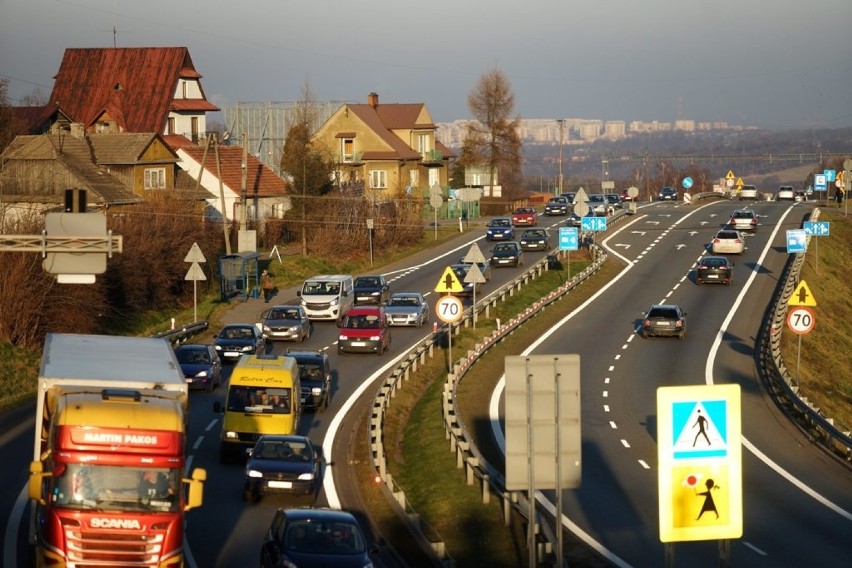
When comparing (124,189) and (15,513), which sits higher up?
(124,189)

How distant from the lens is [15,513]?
76.5 ft

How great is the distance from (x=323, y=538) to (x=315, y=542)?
154mm

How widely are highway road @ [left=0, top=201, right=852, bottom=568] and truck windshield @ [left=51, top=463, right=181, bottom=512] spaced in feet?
11.9

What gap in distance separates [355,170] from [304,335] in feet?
201

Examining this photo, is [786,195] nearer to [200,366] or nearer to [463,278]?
[463,278]

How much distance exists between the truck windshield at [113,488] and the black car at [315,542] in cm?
181

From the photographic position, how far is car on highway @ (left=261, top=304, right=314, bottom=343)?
44.9 meters

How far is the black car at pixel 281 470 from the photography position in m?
24.5

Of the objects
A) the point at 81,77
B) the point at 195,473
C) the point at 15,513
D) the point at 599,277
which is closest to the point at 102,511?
the point at 195,473

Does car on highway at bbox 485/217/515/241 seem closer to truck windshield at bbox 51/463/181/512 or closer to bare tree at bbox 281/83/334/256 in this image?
bare tree at bbox 281/83/334/256

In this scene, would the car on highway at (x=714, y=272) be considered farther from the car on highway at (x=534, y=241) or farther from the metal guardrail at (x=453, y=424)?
the car on highway at (x=534, y=241)

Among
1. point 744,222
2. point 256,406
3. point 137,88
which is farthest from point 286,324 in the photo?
point 137,88

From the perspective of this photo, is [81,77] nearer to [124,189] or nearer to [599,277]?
[124,189]

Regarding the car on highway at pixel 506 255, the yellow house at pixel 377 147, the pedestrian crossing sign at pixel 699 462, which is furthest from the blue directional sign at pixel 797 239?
the pedestrian crossing sign at pixel 699 462
